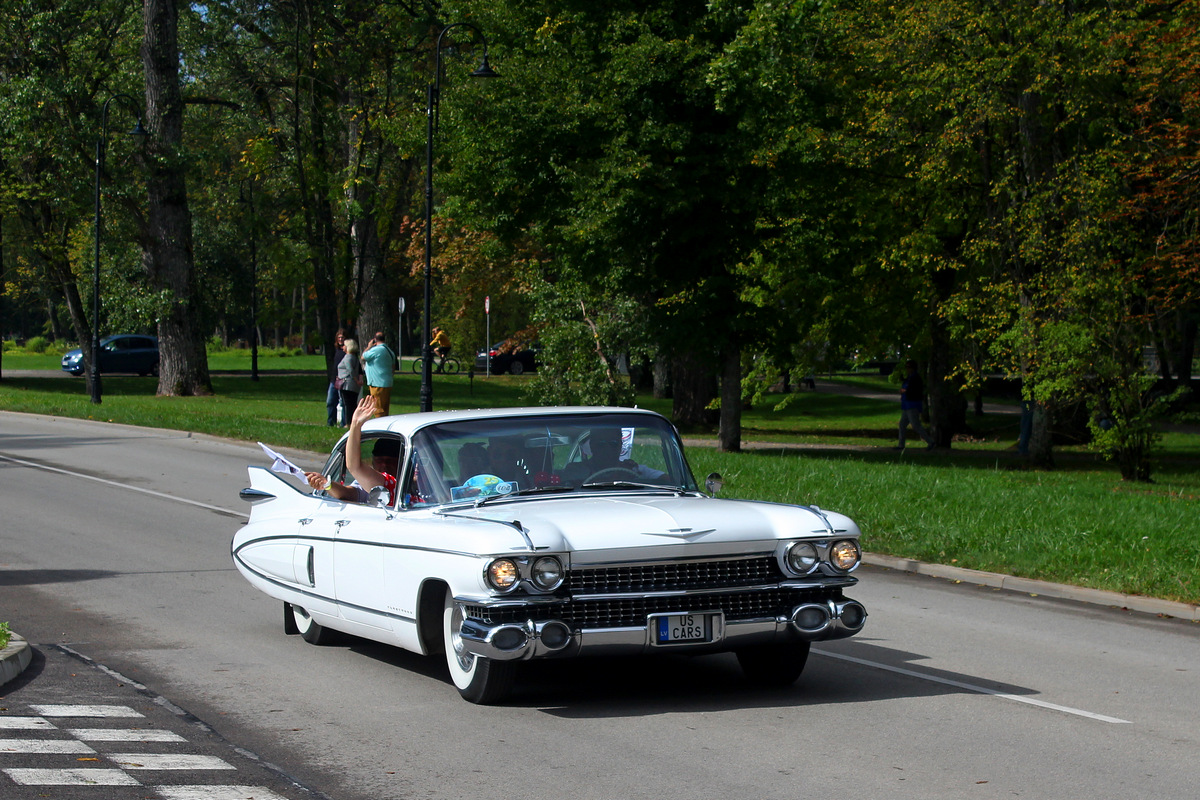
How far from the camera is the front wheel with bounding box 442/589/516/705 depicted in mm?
7031

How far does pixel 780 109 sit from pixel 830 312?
827 cm

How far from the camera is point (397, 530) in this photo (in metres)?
7.60

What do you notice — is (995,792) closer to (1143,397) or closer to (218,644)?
(218,644)

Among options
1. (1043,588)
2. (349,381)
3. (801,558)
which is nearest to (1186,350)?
(349,381)

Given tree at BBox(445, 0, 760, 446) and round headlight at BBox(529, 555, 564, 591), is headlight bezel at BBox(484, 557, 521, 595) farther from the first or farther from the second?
tree at BBox(445, 0, 760, 446)

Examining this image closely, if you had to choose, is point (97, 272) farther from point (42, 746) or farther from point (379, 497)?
point (42, 746)

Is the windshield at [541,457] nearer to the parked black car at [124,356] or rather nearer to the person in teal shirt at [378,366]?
the person in teal shirt at [378,366]

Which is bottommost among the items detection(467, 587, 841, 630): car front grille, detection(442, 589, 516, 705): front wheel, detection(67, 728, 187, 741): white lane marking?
detection(67, 728, 187, 741): white lane marking

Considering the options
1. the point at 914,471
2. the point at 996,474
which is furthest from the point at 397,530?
the point at 996,474

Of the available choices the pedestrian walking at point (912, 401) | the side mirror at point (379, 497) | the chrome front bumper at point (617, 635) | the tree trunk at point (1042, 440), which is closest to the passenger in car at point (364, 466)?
the side mirror at point (379, 497)

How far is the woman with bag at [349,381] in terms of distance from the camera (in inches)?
1143

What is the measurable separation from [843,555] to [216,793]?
3460 millimetres

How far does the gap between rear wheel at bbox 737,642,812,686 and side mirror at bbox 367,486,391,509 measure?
2.22 meters

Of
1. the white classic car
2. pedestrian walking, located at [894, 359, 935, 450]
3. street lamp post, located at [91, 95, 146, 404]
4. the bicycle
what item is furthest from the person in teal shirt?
the bicycle
